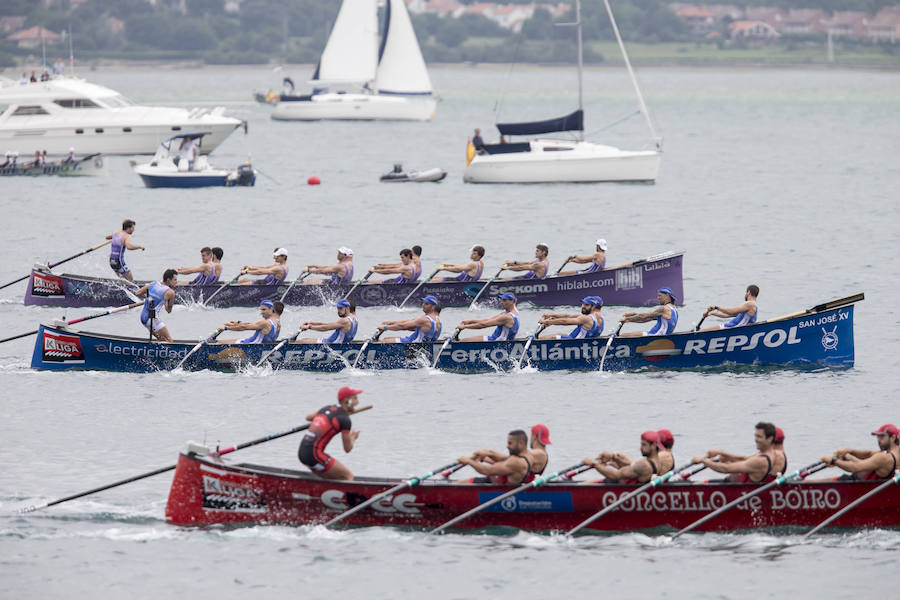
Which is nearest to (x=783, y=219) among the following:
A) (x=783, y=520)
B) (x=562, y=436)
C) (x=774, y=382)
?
(x=774, y=382)

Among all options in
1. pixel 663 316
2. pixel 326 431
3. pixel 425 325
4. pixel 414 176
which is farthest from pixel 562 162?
pixel 326 431

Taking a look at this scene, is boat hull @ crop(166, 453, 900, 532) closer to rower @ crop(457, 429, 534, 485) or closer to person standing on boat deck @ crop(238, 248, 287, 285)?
rower @ crop(457, 429, 534, 485)

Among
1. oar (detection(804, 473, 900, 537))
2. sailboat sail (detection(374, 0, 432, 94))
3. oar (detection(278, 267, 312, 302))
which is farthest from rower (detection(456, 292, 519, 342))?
sailboat sail (detection(374, 0, 432, 94))

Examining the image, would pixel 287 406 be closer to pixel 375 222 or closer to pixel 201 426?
pixel 201 426

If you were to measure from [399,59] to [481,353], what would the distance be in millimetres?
72367

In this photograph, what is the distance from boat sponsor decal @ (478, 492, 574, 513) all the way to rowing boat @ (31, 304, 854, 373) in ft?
31.9

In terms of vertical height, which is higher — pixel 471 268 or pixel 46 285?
pixel 471 268

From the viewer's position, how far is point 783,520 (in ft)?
68.5

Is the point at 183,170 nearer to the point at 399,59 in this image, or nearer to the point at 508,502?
the point at 399,59

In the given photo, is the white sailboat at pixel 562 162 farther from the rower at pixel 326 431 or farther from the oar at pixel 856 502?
the rower at pixel 326 431

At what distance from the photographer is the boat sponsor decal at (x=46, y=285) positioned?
128 feet

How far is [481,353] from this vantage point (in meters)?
30.6

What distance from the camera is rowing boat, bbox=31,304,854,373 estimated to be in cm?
3038

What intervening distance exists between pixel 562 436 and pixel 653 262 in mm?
11695
